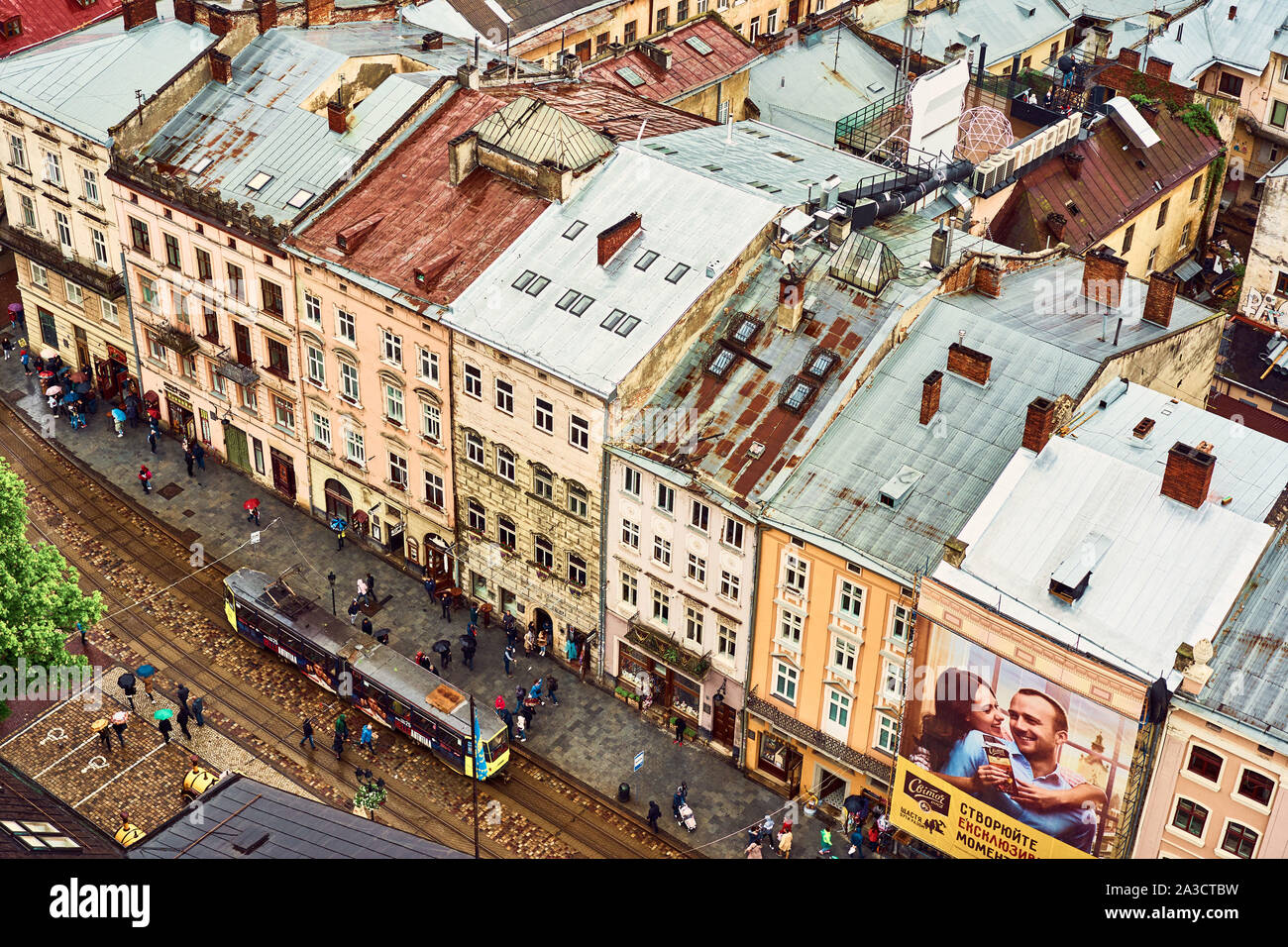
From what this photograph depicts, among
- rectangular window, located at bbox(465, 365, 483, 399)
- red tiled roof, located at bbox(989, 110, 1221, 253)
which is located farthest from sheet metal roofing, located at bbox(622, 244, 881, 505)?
red tiled roof, located at bbox(989, 110, 1221, 253)

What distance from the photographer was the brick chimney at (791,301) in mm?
71062

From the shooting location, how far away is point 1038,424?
62.7 meters

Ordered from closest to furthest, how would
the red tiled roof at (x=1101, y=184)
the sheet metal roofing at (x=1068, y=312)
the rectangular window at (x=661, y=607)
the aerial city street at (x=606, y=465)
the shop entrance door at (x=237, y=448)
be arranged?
the aerial city street at (x=606, y=465)
the sheet metal roofing at (x=1068, y=312)
the rectangular window at (x=661, y=607)
the shop entrance door at (x=237, y=448)
the red tiled roof at (x=1101, y=184)

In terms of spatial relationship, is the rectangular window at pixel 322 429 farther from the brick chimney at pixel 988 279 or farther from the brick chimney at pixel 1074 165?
the brick chimney at pixel 1074 165

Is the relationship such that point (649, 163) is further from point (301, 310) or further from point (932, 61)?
point (932, 61)

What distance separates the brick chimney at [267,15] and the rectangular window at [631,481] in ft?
127

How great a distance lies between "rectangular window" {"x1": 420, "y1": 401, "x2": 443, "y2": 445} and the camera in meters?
79.7

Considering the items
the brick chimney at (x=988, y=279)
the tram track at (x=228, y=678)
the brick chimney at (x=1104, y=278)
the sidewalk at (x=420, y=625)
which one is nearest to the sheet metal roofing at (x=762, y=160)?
the brick chimney at (x=988, y=279)

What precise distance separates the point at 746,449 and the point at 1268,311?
48481mm

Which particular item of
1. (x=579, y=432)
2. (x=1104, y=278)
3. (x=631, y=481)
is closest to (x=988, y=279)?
(x=1104, y=278)

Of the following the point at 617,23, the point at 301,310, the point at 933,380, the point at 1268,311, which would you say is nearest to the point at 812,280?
the point at 933,380

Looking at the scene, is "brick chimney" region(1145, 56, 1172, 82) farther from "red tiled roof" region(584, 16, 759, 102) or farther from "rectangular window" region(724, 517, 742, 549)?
"rectangular window" region(724, 517, 742, 549)

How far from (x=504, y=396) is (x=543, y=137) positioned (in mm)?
13549

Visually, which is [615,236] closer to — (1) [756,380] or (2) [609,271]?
(2) [609,271]
